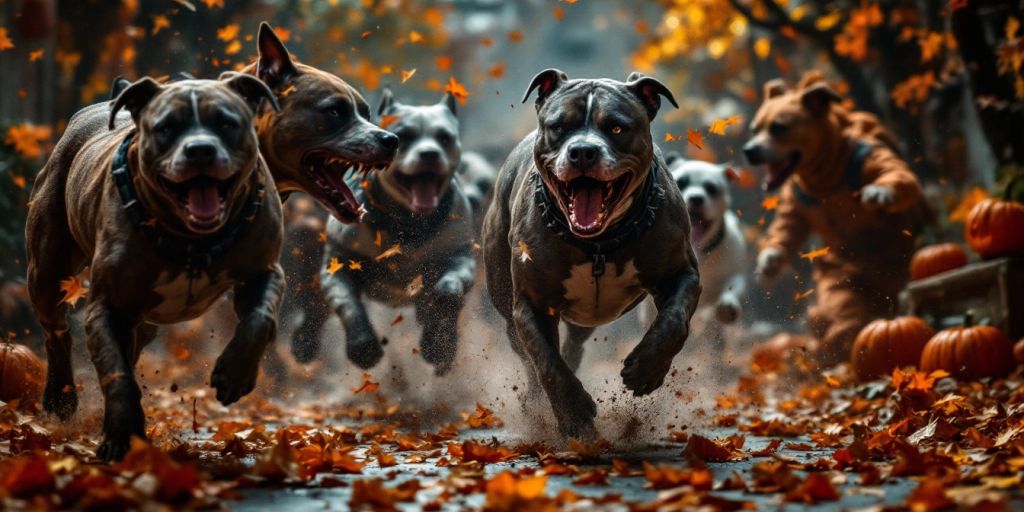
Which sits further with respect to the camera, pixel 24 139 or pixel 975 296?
pixel 24 139

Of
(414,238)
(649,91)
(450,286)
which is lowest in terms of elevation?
(450,286)

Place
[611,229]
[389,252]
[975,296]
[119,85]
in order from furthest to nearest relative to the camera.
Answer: [975,296] → [389,252] → [119,85] → [611,229]

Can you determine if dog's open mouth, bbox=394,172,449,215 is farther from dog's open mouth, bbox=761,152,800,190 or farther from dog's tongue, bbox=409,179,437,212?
dog's open mouth, bbox=761,152,800,190


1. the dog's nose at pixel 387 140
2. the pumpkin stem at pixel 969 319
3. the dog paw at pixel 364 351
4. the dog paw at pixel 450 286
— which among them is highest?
the dog's nose at pixel 387 140

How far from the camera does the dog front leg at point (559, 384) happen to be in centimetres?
545

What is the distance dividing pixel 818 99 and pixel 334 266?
16.5ft

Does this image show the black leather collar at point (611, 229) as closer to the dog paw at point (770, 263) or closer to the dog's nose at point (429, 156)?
the dog's nose at point (429, 156)

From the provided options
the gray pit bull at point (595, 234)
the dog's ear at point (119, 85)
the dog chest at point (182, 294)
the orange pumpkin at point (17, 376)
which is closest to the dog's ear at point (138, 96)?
the dog chest at point (182, 294)

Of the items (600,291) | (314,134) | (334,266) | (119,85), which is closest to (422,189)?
(334,266)

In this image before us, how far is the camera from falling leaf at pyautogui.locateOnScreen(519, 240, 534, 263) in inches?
231

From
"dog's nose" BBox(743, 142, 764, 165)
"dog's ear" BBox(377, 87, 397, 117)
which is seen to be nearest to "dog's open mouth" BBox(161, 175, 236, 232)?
"dog's ear" BBox(377, 87, 397, 117)

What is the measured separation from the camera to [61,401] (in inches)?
249

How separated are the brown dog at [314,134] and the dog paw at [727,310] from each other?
4215 millimetres

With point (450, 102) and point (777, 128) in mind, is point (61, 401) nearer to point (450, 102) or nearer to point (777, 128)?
point (450, 102)
